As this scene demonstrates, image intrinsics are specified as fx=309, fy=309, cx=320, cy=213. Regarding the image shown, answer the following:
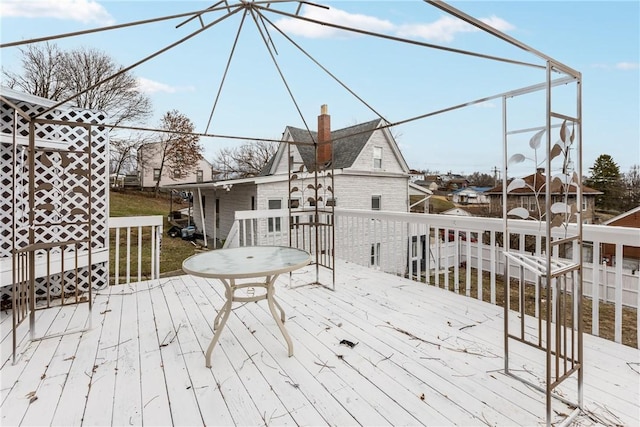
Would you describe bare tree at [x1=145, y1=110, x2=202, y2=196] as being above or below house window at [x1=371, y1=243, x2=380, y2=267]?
above

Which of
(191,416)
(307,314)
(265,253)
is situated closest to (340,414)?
(191,416)

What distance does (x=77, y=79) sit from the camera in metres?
12.5

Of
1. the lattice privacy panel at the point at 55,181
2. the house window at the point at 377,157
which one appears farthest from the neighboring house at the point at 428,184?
the lattice privacy panel at the point at 55,181

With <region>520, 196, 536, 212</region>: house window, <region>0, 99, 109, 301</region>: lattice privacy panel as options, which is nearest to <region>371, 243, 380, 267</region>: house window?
<region>520, 196, 536, 212</region>: house window

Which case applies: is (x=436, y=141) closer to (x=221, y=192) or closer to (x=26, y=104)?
(x=221, y=192)

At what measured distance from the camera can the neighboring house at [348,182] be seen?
945 cm

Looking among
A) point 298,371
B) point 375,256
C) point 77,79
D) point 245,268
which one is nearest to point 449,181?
point 375,256

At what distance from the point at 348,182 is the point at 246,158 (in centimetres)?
1158

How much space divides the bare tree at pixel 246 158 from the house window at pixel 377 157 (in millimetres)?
8328

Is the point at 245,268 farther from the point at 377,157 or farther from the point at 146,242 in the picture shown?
the point at 146,242

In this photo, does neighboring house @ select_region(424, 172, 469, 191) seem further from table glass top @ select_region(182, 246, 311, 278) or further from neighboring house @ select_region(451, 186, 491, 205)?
table glass top @ select_region(182, 246, 311, 278)

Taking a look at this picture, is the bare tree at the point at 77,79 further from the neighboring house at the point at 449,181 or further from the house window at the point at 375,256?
the neighboring house at the point at 449,181

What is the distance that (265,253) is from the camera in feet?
9.52

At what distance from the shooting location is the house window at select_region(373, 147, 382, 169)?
36.2 ft
